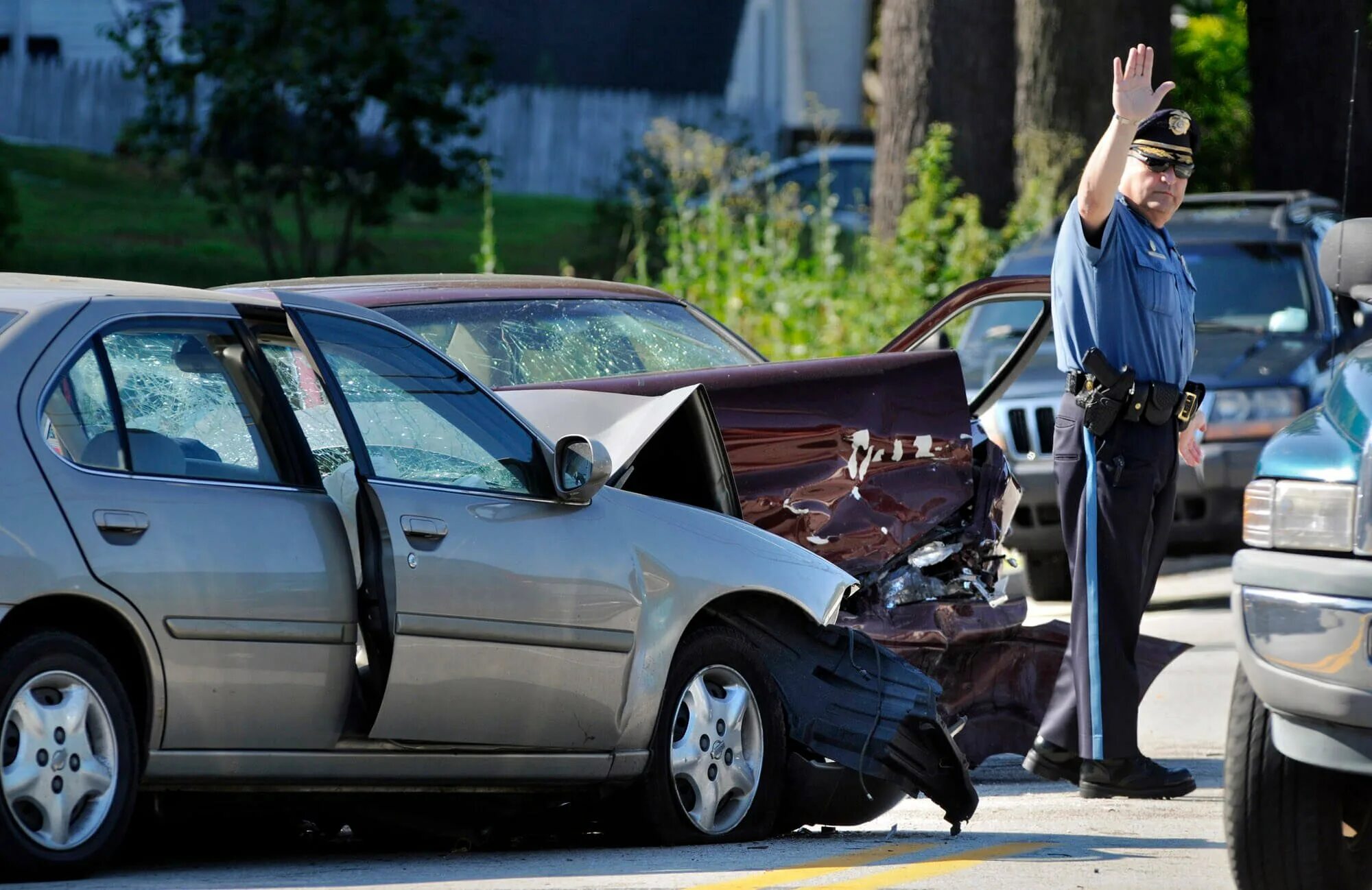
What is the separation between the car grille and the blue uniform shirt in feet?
17.0

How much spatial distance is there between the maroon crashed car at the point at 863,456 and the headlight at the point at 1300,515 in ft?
6.96

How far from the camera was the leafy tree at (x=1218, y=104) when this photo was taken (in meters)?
22.4

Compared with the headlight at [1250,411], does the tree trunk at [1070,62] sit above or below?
above

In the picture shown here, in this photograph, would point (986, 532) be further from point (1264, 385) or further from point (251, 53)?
point (251, 53)

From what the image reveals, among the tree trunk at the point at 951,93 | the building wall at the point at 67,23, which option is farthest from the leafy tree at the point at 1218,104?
the building wall at the point at 67,23

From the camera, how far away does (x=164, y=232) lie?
25.2 metres

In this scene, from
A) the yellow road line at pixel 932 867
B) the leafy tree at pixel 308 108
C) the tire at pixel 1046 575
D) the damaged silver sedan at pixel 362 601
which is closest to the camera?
the damaged silver sedan at pixel 362 601

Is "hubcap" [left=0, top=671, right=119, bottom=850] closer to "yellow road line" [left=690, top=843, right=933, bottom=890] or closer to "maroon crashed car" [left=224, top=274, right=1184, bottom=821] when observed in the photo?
"yellow road line" [left=690, top=843, right=933, bottom=890]

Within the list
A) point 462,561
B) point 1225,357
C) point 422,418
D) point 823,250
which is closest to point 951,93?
point 823,250

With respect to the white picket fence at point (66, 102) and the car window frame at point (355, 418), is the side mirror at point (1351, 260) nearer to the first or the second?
the car window frame at point (355, 418)

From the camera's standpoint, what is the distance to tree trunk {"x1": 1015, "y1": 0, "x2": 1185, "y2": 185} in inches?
696

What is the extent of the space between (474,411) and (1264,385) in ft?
22.0

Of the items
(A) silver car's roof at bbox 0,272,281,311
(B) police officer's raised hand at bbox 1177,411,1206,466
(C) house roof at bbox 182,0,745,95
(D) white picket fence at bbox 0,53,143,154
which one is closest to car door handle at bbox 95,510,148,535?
(A) silver car's roof at bbox 0,272,281,311

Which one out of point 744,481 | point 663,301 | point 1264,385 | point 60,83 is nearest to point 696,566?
point 744,481
